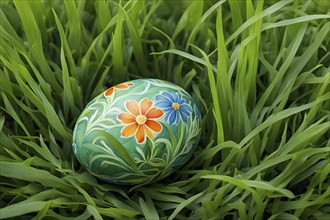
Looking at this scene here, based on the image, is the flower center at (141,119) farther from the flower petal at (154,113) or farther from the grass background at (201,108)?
the grass background at (201,108)

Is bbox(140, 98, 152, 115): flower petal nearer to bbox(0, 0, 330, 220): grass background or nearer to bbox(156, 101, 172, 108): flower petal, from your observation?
bbox(156, 101, 172, 108): flower petal

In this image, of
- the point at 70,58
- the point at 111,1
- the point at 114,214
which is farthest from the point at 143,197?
the point at 111,1

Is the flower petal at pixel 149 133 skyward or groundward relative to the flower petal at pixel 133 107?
groundward

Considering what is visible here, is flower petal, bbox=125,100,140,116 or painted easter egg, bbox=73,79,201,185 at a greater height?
flower petal, bbox=125,100,140,116

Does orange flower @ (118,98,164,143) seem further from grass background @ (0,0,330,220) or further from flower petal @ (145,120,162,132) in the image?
grass background @ (0,0,330,220)

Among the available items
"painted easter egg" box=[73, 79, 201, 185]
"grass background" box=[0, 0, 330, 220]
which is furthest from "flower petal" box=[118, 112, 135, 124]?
"grass background" box=[0, 0, 330, 220]

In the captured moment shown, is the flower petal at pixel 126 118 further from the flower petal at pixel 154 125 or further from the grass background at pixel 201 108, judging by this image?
the grass background at pixel 201 108

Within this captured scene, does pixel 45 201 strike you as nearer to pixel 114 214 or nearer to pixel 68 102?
pixel 114 214

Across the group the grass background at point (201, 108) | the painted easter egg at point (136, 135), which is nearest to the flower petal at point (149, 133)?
the painted easter egg at point (136, 135)
